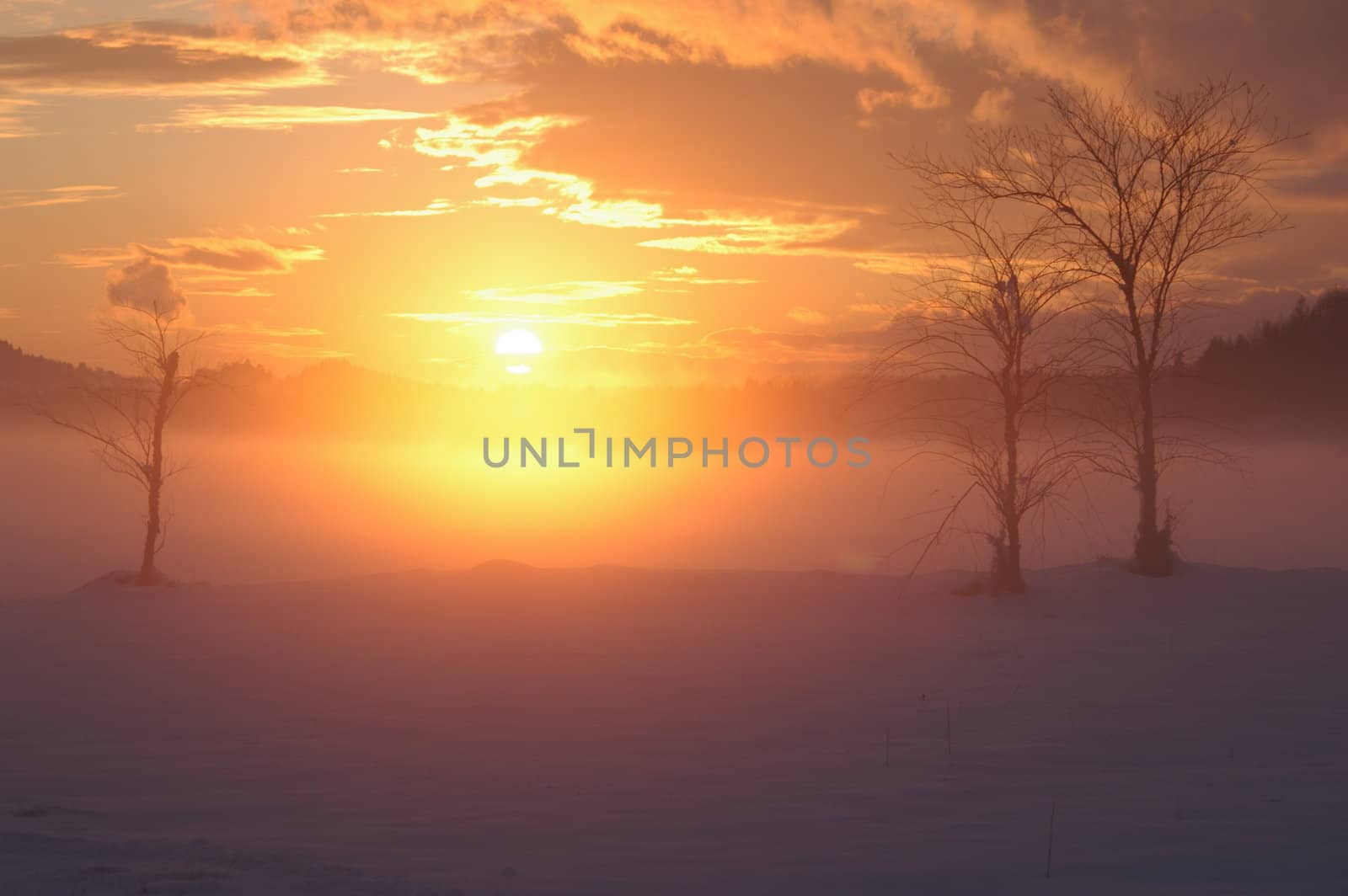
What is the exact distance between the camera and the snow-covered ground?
7332 millimetres

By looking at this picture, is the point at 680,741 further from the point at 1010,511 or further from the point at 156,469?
the point at 156,469

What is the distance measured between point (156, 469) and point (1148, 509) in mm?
17468

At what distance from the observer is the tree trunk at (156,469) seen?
66.1ft

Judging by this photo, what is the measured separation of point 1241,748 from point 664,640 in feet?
24.1

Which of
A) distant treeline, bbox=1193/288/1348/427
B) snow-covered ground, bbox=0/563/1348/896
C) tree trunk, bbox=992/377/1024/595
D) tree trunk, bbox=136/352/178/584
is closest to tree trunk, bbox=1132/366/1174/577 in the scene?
snow-covered ground, bbox=0/563/1348/896

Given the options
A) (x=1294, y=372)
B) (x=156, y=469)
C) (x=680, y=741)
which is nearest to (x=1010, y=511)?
(x=680, y=741)

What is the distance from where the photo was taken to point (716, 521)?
7019cm

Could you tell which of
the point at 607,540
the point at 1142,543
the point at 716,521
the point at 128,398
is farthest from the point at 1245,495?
the point at 128,398

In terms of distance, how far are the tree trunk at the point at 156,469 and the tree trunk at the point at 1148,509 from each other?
1646 cm

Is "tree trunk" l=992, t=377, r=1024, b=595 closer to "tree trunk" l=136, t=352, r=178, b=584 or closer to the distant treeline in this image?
"tree trunk" l=136, t=352, r=178, b=584

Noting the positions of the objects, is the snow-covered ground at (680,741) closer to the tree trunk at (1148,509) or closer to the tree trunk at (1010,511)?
the tree trunk at (1010,511)

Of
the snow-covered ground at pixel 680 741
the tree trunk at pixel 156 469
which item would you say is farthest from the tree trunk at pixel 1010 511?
the tree trunk at pixel 156 469

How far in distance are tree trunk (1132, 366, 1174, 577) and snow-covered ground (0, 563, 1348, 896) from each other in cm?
71

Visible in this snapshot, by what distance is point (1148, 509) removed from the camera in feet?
64.2
